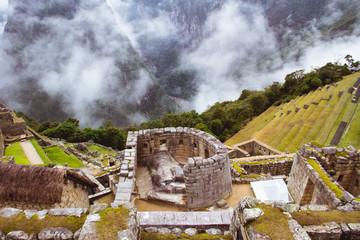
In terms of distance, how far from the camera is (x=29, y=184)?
7.43m

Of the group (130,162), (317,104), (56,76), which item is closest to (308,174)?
(130,162)

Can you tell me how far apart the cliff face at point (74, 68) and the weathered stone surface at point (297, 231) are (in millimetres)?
89118

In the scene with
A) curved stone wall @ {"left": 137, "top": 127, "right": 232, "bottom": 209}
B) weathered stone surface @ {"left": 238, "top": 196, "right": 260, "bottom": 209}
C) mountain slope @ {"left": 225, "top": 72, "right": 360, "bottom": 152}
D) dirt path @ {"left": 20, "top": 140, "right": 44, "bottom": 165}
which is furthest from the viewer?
mountain slope @ {"left": 225, "top": 72, "right": 360, "bottom": 152}

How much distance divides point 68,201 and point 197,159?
5.18m

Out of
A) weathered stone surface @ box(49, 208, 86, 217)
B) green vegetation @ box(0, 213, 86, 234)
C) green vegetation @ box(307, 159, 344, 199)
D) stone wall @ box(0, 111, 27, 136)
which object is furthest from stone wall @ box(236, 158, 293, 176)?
stone wall @ box(0, 111, 27, 136)

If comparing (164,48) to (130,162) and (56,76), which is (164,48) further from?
(130,162)

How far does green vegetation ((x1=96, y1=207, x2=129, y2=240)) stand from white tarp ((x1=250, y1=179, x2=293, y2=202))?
300 inches

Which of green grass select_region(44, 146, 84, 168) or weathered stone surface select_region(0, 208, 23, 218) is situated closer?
weathered stone surface select_region(0, 208, 23, 218)

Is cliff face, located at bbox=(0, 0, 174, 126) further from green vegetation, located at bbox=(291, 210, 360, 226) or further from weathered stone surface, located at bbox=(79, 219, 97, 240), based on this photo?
green vegetation, located at bbox=(291, 210, 360, 226)

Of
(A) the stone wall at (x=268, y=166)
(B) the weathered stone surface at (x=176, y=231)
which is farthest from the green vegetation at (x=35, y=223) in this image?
(A) the stone wall at (x=268, y=166)

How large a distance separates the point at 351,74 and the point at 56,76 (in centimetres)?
10650

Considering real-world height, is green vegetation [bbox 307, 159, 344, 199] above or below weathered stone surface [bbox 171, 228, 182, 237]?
above

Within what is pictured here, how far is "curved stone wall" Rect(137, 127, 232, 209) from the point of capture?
9344mm

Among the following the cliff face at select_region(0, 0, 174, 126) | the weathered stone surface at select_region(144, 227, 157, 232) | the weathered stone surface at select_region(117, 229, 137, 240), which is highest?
the cliff face at select_region(0, 0, 174, 126)
